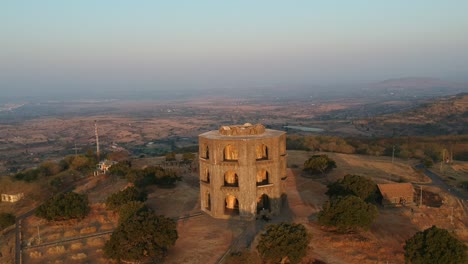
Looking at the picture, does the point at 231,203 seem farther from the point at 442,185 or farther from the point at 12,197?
the point at 442,185

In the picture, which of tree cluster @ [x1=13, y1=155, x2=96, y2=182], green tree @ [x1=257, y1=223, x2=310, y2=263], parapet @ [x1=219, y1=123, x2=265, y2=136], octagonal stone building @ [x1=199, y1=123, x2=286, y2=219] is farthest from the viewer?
tree cluster @ [x1=13, y1=155, x2=96, y2=182]

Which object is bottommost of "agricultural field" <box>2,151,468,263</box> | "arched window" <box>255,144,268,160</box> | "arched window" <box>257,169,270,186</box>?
"agricultural field" <box>2,151,468,263</box>

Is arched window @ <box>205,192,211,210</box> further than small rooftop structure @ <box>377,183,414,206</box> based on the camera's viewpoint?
No

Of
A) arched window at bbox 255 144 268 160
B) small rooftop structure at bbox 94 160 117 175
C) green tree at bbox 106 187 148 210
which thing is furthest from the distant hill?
green tree at bbox 106 187 148 210

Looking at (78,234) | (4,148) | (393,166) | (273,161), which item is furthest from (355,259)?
(4,148)

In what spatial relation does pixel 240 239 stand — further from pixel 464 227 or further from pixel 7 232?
pixel 7 232

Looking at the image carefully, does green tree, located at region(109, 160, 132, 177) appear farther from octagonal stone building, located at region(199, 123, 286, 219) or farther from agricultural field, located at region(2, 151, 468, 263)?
octagonal stone building, located at region(199, 123, 286, 219)
